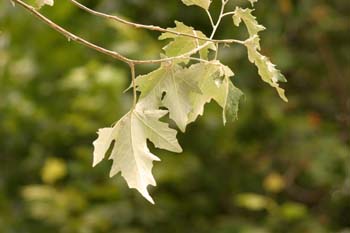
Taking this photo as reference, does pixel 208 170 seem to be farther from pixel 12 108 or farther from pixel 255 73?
pixel 12 108

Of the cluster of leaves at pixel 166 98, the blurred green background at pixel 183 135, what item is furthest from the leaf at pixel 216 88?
the blurred green background at pixel 183 135

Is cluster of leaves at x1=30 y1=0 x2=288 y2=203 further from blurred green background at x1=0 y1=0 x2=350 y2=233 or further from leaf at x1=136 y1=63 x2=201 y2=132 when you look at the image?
blurred green background at x1=0 y1=0 x2=350 y2=233

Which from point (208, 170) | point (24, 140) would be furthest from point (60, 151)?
point (208, 170)

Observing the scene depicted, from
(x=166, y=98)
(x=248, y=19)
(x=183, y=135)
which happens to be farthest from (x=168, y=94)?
(x=183, y=135)

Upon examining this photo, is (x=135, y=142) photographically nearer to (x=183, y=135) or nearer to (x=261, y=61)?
(x=261, y=61)

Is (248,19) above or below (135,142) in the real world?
above

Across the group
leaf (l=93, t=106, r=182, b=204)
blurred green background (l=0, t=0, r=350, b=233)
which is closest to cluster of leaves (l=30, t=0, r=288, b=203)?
leaf (l=93, t=106, r=182, b=204)
